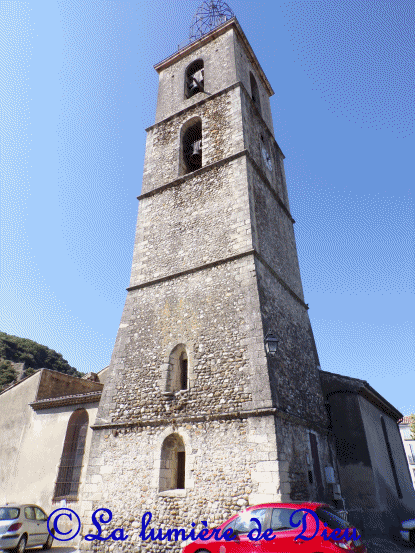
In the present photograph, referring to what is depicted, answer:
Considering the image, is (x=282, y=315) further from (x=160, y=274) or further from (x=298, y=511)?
(x=298, y=511)

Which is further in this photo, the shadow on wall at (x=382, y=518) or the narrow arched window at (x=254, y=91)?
the narrow arched window at (x=254, y=91)

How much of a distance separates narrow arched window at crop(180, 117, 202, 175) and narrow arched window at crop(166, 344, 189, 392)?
6385mm

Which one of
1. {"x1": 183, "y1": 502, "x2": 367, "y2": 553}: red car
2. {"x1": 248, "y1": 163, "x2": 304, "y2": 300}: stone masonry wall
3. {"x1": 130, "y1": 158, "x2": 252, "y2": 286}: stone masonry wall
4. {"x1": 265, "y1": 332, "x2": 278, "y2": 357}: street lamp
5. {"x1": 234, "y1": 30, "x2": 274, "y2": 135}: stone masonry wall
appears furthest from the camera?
{"x1": 234, "y1": 30, "x2": 274, "y2": 135}: stone masonry wall

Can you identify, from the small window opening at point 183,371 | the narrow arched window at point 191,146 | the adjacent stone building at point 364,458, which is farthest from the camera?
the narrow arched window at point 191,146

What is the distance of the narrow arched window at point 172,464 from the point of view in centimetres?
772

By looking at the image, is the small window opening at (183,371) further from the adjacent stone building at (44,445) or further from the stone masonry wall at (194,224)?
the adjacent stone building at (44,445)

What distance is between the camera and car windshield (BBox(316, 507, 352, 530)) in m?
4.78

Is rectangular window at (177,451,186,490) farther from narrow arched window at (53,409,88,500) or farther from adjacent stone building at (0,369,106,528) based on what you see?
narrow arched window at (53,409,88,500)

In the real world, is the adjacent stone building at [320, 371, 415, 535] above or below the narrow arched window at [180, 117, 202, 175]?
below

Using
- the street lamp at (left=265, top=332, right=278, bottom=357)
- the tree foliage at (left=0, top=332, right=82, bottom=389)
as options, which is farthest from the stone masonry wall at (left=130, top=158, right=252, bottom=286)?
the tree foliage at (left=0, top=332, right=82, bottom=389)

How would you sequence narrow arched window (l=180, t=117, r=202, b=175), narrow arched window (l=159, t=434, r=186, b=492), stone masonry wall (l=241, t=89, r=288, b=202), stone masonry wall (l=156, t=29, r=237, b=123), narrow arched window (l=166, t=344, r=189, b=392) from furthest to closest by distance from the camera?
stone masonry wall (l=156, t=29, r=237, b=123) < narrow arched window (l=180, t=117, r=202, b=175) < stone masonry wall (l=241, t=89, r=288, b=202) < narrow arched window (l=166, t=344, r=189, b=392) < narrow arched window (l=159, t=434, r=186, b=492)

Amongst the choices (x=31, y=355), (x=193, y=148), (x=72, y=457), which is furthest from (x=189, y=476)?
(x=31, y=355)

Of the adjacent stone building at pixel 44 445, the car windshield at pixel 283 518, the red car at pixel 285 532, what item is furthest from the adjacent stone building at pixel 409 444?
the car windshield at pixel 283 518

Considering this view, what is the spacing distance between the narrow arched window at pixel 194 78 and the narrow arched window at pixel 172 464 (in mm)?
12700
